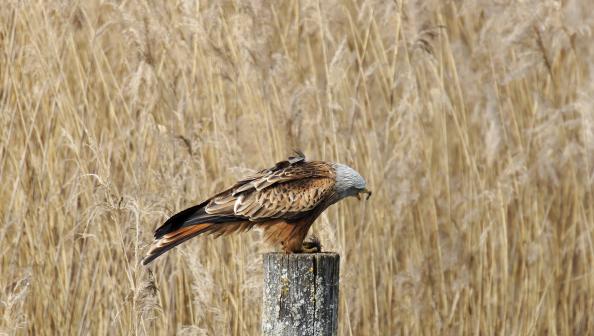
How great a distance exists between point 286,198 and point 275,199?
0.04 m

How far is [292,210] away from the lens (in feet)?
12.2

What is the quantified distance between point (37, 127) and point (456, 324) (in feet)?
7.43

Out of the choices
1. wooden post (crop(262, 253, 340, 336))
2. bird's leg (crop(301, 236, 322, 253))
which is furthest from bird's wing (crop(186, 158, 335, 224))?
wooden post (crop(262, 253, 340, 336))

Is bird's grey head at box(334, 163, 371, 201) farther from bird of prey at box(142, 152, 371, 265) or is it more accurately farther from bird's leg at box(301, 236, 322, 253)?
bird's leg at box(301, 236, 322, 253)

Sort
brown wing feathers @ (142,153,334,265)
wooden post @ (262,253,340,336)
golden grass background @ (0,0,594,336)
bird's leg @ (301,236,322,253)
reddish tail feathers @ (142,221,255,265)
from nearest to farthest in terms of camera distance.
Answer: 1. wooden post @ (262,253,340,336)
2. reddish tail feathers @ (142,221,255,265)
3. brown wing feathers @ (142,153,334,265)
4. bird's leg @ (301,236,322,253)
5. golden grass background @ (0,0,594,336)

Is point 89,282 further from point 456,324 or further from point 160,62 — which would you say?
point 456,324

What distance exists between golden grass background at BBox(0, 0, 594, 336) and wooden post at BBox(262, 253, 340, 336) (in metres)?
0.84

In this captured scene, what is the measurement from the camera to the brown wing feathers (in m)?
3.58

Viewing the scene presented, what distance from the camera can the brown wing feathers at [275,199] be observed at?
3.58 meters

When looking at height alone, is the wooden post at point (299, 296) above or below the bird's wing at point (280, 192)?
below

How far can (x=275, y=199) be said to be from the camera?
3734mm

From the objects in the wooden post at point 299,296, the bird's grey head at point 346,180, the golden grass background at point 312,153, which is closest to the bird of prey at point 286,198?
the bird's grey head at point 346,180

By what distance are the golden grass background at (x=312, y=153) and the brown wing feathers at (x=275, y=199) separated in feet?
0.65

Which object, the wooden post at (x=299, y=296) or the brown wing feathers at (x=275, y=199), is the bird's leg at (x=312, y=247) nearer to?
the brown wing feathers at (x=275, y=199)
